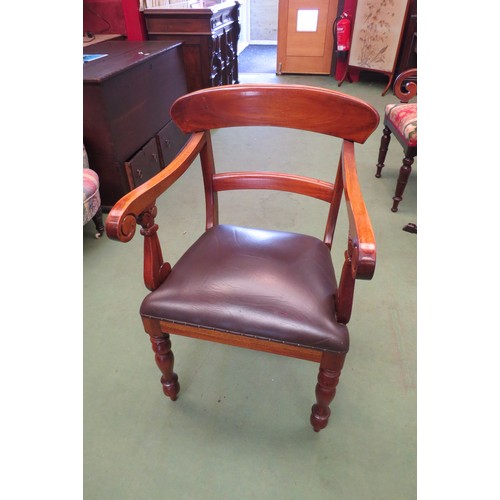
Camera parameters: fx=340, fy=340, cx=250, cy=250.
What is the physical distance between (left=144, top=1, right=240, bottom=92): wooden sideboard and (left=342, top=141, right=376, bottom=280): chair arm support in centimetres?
244

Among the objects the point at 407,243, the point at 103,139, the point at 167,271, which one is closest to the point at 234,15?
the point at 103,139

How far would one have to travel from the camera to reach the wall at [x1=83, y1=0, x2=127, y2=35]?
2.58m

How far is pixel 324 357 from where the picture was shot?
31.7 inches

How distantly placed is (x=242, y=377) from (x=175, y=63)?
2.28 meters

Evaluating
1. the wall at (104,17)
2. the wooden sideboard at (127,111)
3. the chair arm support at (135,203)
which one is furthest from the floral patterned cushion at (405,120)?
the wall at (104,17)

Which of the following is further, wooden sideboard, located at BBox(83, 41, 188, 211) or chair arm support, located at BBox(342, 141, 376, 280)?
wooden sideboard, located at BBox(83, 41, 188, 211)

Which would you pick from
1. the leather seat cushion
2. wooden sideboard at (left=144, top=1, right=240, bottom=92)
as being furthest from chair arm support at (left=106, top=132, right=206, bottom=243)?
wooden sideboard at (left=144, top=1, right=240, bottom=92)

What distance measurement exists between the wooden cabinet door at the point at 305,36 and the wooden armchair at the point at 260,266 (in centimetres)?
432

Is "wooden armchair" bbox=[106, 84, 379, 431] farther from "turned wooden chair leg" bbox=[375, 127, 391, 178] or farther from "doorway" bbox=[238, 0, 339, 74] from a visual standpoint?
"doorway" bbox=[238, 0, 339, 74]

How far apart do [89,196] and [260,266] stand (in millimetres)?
1109

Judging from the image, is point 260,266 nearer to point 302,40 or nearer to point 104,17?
point 104,17

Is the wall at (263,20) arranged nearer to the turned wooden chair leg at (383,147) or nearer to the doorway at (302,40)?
the doorway at (302,40)

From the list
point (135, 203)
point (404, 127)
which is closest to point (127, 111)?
point (135, 203)

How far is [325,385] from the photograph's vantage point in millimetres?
866
